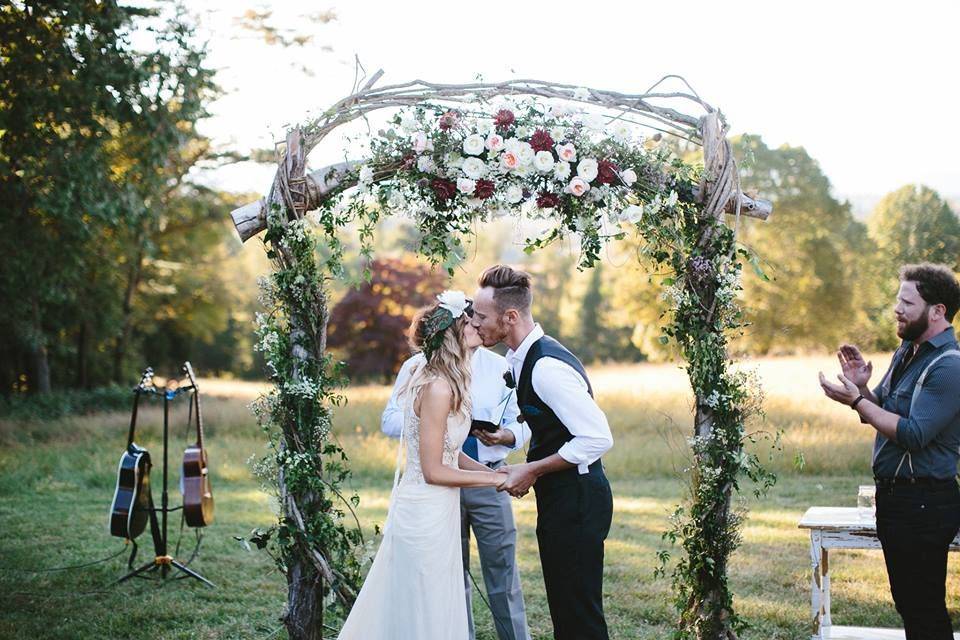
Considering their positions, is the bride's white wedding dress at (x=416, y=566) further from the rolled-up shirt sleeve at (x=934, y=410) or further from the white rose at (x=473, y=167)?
the rolled-up shirt sleeve at (x=934, y=410)

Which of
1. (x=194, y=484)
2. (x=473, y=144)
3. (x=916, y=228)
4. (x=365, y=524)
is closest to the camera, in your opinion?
(x=473, y=144)

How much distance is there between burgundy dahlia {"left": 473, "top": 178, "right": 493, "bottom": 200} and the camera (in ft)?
15.8

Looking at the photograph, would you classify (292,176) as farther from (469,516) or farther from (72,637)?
(72,637)

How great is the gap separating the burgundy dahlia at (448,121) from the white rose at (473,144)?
0.13 m

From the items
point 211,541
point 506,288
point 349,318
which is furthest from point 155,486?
point 349,318

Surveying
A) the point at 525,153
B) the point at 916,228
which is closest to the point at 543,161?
the point at 525,153

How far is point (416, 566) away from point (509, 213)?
1988mm

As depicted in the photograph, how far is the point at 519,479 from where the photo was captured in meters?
4.23

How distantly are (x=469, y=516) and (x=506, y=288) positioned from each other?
4.93ft

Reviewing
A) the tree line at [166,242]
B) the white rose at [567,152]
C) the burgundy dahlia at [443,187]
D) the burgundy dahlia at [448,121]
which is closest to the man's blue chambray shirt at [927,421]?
the tree line at [166,242]

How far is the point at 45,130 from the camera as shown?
1284 cm

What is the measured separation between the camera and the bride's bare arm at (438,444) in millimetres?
4248

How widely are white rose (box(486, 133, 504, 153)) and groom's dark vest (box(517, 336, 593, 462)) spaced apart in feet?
3.65

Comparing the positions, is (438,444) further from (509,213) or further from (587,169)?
(587,169)
